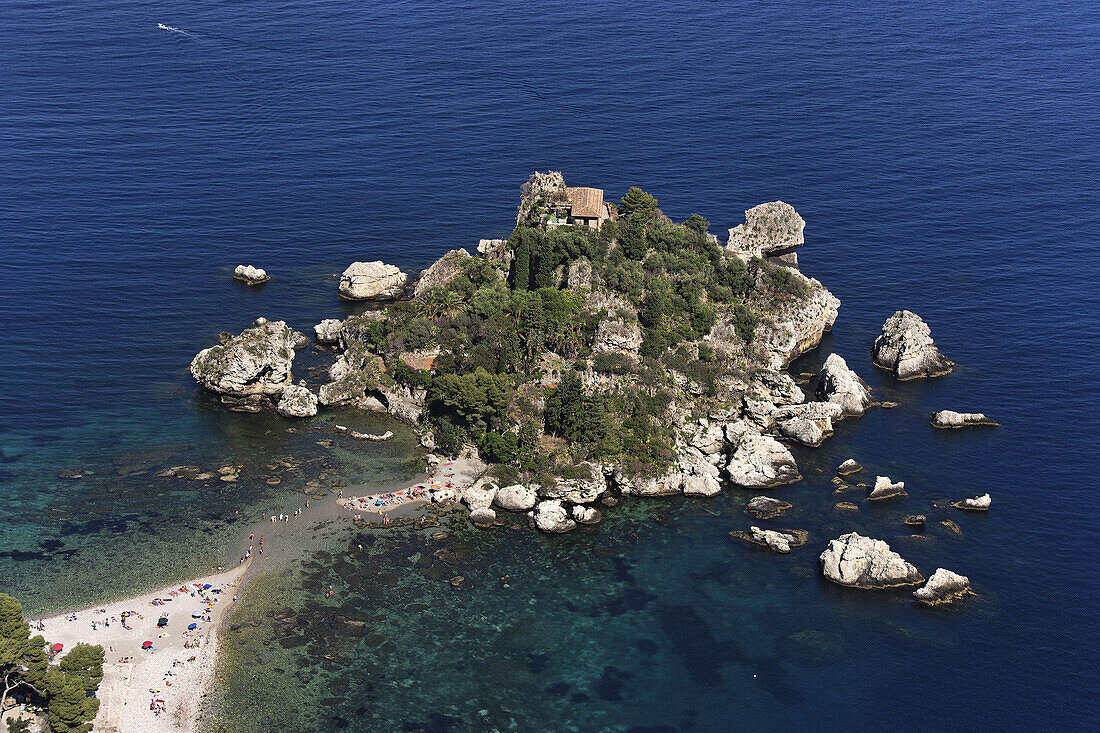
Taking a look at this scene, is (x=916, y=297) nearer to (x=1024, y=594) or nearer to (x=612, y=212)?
(x=612, y=212)

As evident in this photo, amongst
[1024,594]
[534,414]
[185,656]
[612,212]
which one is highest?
[612,212]

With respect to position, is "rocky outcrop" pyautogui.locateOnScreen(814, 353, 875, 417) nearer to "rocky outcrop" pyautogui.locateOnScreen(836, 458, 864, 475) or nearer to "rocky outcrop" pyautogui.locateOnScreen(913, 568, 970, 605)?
"rocky outcrop" pyautogui.locateOnScreen(836, 458, 864, 475)

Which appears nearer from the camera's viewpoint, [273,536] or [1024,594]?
[1024,594]

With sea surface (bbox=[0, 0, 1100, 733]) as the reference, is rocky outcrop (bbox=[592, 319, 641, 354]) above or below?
above

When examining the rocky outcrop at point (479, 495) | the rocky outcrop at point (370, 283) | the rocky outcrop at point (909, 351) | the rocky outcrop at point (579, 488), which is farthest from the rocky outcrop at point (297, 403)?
the rocky outcrop at point (909, 351)

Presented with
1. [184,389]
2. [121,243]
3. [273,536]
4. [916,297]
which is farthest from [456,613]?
[121,243]

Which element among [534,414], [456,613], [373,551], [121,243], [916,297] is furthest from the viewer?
[121,243]

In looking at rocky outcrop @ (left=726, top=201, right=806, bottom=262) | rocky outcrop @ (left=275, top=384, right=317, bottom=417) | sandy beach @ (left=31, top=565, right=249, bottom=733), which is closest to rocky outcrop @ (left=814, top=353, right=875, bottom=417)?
rocky outcrop @ (left=726, top=201, right=806, bottom=262)

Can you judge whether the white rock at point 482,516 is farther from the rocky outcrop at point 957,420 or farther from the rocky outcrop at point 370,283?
the rocky outcrop at point 370,283
